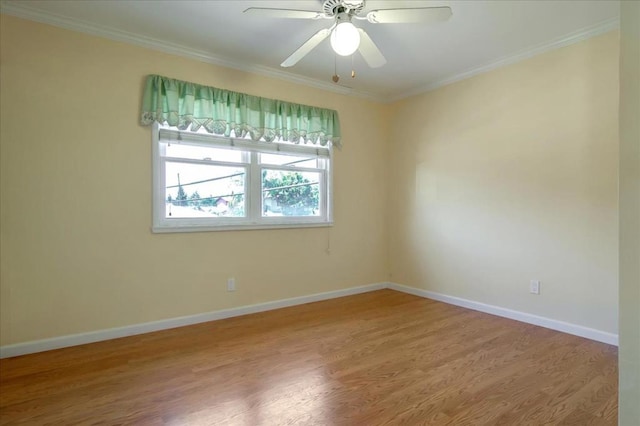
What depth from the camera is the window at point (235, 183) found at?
3.17m

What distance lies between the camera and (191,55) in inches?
127

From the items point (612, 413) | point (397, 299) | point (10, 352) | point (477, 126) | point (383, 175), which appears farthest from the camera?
point (383, 175)

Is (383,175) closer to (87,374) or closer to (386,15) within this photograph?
(386,15)

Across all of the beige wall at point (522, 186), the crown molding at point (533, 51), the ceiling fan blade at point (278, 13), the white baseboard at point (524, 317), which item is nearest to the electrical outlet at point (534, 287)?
the beige wall at point (522, 186)

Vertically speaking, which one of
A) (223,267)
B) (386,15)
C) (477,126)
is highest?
(386,15)

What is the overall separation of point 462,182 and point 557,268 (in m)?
1.26

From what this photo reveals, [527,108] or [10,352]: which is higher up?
[527,108]

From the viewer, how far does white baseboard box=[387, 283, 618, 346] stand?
9.13ft

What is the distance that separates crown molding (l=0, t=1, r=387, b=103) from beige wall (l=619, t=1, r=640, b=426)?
3.23 meters

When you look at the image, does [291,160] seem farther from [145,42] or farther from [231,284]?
[145,42]

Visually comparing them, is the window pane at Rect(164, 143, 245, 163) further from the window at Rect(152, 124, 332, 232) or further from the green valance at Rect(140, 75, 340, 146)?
the green valance at Rect(140, 75, 340, 146)

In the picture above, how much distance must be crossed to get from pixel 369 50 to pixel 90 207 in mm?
2546

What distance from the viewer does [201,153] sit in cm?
334

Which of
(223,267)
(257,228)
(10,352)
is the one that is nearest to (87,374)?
(10,352)
